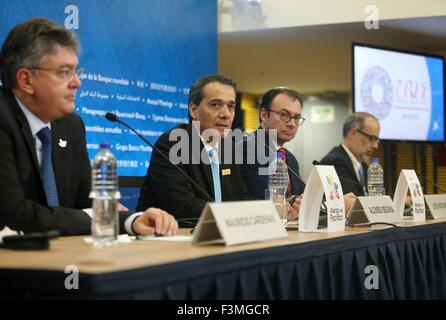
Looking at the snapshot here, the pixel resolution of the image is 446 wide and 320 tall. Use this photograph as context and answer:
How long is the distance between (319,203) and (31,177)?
105 cm

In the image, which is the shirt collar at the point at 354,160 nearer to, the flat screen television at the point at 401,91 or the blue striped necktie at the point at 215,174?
the flat screen television at the point at 401,91

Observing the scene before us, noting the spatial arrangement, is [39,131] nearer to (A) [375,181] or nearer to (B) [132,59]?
(A) [375,181]

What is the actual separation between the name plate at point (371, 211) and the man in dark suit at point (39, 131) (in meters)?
0.89

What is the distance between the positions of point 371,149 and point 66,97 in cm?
325

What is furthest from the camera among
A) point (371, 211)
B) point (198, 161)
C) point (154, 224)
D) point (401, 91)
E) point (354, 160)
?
point (401, 91)

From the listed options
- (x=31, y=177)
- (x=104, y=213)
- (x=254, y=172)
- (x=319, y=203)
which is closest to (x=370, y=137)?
(x=254, y=172)

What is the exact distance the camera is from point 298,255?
6.57 feet

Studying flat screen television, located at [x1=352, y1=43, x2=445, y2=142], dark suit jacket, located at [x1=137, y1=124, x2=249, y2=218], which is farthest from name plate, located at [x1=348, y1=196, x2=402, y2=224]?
flat screen television, located at [x1=352, y1=43, x2=445, y2=142]

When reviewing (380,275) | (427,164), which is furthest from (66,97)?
(427,164)

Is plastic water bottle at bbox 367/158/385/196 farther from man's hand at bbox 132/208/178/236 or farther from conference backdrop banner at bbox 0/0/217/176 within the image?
conference backdrop banner at bbox 0/0/217/176

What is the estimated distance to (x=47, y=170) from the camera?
236 centimetres

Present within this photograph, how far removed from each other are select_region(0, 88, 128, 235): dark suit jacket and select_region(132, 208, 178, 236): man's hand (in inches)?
3.3

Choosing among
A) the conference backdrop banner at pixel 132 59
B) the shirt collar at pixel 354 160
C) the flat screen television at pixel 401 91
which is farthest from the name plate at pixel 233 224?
the flat screen television at pixel 401 91

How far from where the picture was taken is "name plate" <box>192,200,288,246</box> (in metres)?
1.89
